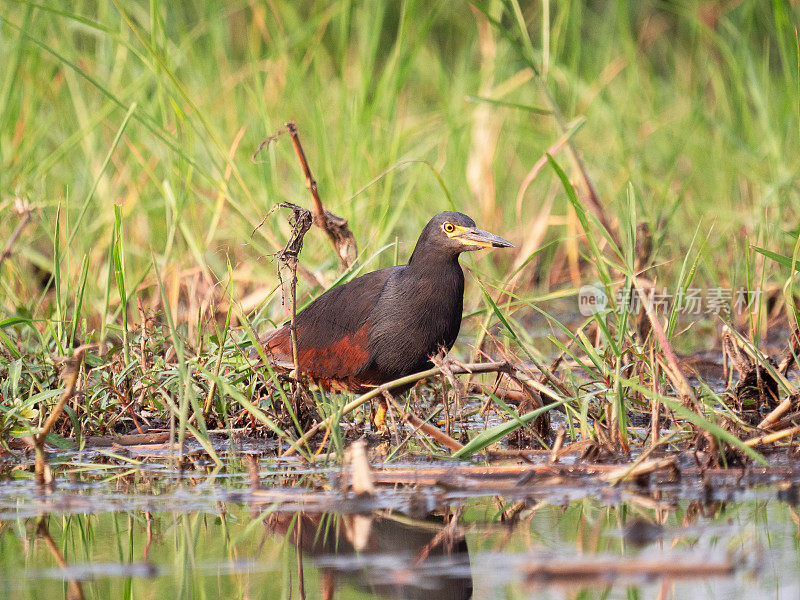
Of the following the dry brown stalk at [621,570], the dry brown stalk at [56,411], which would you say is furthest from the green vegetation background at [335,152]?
the dry brown stalk at [621,570]

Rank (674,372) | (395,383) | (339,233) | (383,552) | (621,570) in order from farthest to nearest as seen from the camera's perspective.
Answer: (339,233)
(395,383)
(674,372)
(383,552)
(621,570)

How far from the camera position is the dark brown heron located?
425 cm

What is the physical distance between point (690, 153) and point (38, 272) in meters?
4.59

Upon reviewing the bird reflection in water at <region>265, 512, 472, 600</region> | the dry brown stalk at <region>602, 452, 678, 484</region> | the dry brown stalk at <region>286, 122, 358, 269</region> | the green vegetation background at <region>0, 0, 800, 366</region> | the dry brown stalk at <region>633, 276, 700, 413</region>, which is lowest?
the bird reflection in water at <region>265, 512, 472, 600</region>

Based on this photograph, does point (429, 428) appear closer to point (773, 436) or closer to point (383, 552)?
point (383, 552)

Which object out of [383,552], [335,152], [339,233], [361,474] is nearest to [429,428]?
[361,474]

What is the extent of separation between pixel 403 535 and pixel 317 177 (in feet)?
12.2

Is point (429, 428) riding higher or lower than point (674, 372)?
lower

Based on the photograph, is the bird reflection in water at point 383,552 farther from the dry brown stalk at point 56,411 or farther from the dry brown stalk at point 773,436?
the dry brown stalk at point 773,436

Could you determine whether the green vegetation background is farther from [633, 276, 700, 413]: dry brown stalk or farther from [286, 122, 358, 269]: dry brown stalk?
[633, 276, 700, 413]: dry brown stalk

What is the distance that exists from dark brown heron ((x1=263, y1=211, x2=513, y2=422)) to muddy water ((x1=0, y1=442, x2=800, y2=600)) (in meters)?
0.89

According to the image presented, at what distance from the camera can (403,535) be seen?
108 inches

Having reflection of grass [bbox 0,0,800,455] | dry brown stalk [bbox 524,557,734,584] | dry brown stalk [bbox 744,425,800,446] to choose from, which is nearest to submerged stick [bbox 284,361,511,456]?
reflection of grass [bbox 0,0,800,455]

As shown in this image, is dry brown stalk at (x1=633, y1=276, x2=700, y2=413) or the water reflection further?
dry brown stalk at (x1=633, y1=276, x2=700, y2=413)
